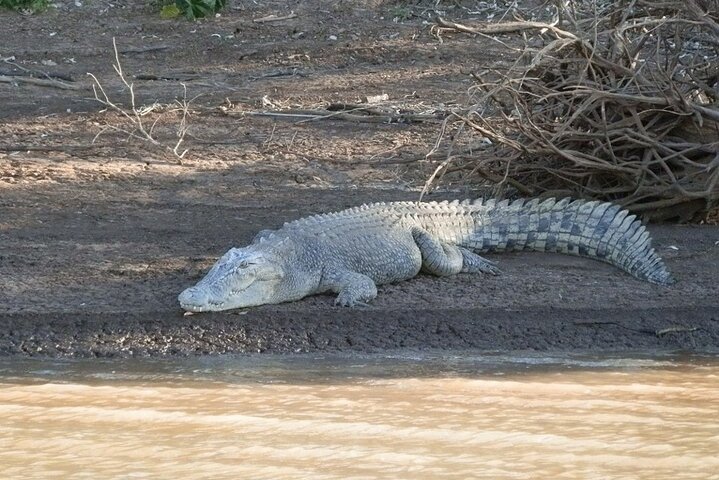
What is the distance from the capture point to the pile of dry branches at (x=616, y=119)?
673cm

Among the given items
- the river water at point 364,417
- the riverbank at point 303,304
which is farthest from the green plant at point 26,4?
the river water at point 364,417

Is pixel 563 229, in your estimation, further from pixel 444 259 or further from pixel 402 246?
pixel 402 246

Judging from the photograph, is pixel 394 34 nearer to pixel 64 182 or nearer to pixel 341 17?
pixel 341 17

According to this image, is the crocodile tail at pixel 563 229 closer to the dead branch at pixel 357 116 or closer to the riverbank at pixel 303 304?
the riverbank at pixel 303 304

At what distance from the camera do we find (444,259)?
21.2ft

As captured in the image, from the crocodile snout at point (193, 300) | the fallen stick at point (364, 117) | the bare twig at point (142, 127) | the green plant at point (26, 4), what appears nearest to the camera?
the crocodile snout at point (193, 300)

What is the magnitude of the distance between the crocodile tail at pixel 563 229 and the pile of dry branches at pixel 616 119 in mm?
286

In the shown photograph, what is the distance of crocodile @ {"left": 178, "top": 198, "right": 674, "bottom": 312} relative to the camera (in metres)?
5.99

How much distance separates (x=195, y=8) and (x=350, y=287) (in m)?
6.88

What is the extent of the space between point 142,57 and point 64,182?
147 inches

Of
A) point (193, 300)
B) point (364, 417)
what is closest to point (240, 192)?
point (193, 300)

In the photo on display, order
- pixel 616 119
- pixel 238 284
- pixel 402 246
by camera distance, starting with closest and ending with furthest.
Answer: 1. pixel 238 284
2. pixel 402 246
3. pixel 616 119

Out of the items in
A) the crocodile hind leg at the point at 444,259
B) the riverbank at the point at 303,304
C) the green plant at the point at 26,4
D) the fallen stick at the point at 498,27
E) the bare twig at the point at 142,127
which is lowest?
the riverbank at the point at 303,304

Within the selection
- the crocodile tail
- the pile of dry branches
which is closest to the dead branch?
the pile of dry branches
